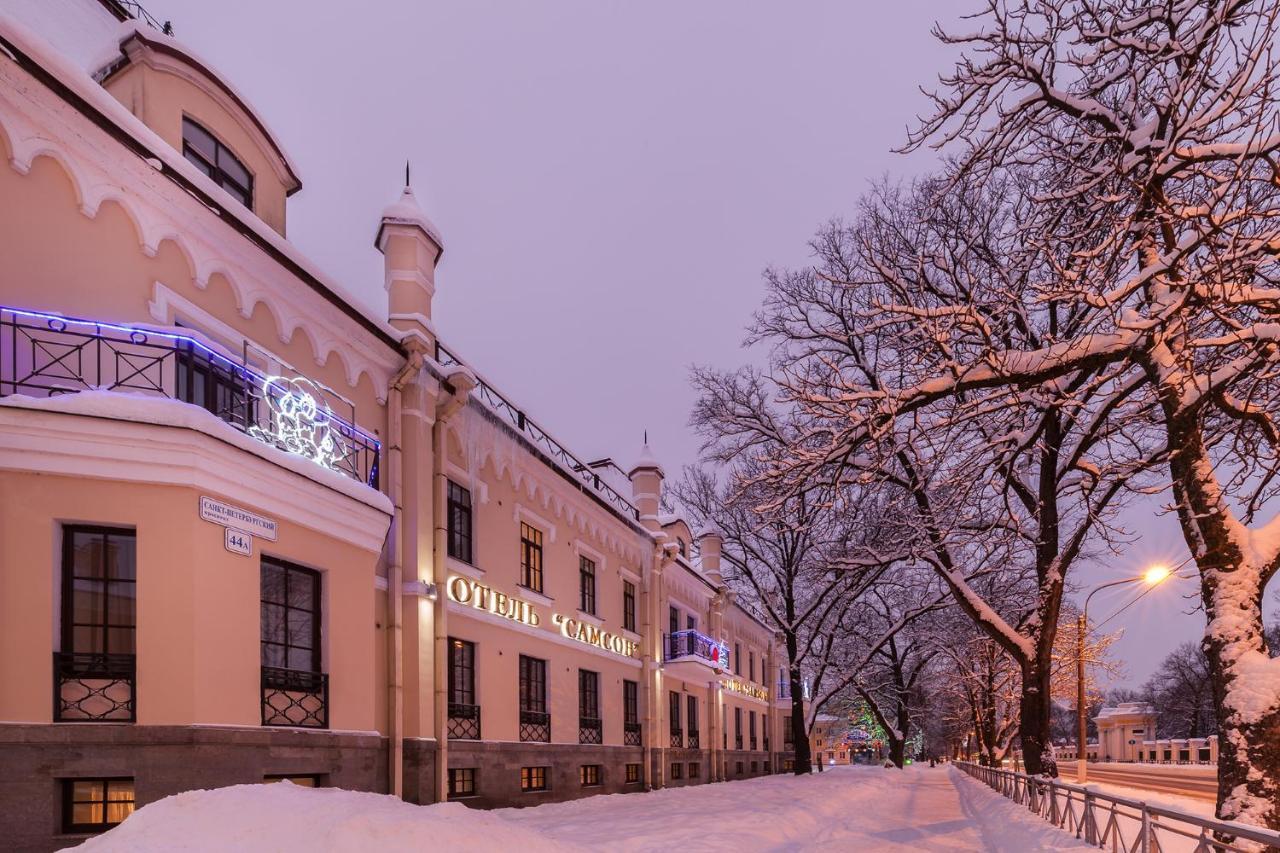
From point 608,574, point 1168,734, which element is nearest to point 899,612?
point 608,574

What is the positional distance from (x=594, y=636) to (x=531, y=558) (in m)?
3.89

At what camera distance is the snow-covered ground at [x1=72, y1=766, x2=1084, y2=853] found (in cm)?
693

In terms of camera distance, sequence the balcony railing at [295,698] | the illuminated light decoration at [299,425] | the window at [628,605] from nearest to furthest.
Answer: the balcony railing at [295,698], the illuminated light decoration at [299,425], the window at [628,605]

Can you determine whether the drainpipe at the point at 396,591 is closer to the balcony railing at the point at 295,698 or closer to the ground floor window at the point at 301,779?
the ground floor window at the point at 301,779

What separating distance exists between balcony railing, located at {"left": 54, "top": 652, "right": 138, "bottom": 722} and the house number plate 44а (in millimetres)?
1450

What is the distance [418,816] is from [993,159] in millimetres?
8763

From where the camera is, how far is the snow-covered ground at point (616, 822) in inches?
273

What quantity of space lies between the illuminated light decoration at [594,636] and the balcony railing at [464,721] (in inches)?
172

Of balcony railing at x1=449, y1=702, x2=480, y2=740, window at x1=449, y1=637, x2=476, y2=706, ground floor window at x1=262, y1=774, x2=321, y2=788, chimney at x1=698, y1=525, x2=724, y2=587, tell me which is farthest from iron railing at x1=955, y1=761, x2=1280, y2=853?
chimney at x1=698, y1=525, x2=724, y2=587

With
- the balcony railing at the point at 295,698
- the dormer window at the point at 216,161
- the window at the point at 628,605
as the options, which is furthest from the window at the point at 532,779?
the dormer window at the point at 216,161

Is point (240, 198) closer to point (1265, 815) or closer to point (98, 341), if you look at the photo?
point (98, 341)

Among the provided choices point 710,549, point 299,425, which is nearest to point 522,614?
point 299,425

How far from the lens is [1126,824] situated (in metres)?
Answer: 11.4

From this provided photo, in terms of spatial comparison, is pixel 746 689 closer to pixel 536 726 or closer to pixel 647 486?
pixel 647 486
